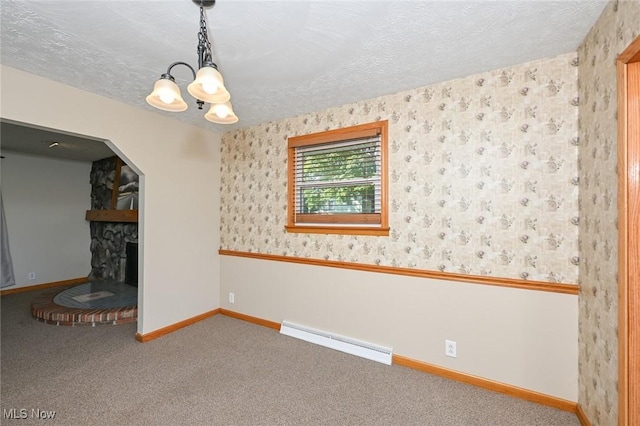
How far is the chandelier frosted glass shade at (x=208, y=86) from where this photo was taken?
1.24 m

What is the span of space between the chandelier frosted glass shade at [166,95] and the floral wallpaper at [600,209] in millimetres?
2117

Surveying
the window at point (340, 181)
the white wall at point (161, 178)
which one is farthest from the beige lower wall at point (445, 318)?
the white wall at point (161, 178)

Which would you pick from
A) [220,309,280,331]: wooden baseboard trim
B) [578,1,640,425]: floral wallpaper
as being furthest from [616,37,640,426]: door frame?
[220,309,280,331]: wooden baseboard trim

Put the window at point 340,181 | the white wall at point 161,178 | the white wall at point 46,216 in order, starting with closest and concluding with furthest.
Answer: the white wall at point 161,178 → the window at point 340,181 → the white wall at point 46,216

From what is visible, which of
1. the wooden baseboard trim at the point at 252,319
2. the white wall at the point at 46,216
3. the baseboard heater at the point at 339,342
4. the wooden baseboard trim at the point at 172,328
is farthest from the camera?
the white wall at the point at 46,216

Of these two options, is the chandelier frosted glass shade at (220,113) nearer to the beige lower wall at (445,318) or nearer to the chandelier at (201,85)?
the chandelier at (201,85)

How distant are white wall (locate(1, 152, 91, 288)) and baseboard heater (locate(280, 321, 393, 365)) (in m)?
4.74

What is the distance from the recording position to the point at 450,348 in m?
2.17

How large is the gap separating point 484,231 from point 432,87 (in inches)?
48.4

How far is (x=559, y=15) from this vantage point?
57.5 inches

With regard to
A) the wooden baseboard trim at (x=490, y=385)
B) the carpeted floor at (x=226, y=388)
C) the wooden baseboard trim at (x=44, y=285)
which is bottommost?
the carpeted floor at (x=226, y=388)

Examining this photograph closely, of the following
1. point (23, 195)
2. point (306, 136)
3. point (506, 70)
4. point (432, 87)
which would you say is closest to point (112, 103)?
point (306, 136)

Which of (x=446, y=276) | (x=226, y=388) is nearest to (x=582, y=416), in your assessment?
(x=446, y=276)

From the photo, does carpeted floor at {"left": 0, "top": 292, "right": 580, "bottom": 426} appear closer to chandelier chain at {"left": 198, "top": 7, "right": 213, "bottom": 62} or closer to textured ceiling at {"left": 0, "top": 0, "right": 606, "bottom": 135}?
chandelier chain at {"left": 198, "top": 7, "right": 213, "bottom": 62}
